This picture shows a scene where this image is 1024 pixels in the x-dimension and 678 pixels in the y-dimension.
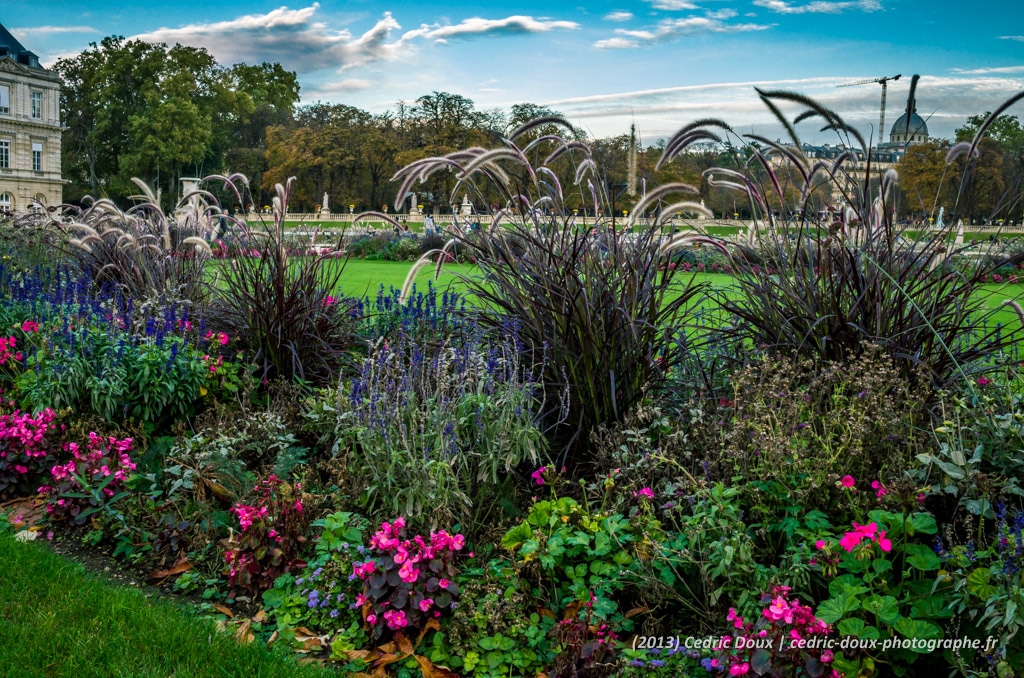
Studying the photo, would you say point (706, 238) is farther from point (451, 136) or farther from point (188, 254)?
point (451, 136)

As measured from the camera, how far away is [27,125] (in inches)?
2501

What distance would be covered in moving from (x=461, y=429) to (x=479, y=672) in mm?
1114

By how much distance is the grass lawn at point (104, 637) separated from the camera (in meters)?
2.84

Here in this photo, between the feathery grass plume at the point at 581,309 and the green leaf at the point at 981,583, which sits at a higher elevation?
the feathery grass plume at the point at 581,309

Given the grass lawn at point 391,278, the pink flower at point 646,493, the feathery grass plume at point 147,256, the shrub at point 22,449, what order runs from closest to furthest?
1. the pink flower at point 646,493
2. the shrub at point 22,449
3. the feathery grass plume at point 147,256
4. the grass lawn at point 391,278

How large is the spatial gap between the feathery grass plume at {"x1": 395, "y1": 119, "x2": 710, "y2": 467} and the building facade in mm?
68838

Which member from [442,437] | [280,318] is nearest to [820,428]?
[442,437]

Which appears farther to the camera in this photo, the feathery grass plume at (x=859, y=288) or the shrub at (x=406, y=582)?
the feathery grass plume at (x=859, y=288)

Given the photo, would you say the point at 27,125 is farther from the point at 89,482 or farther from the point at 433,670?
the point at 433,670

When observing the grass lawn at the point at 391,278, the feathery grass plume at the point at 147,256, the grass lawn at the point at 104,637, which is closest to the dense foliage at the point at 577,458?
the grass lawn at the point at 104,637

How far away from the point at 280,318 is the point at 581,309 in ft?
7.11

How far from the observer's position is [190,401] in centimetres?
477

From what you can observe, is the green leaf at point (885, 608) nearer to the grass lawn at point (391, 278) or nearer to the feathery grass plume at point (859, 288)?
the feathery grass plume at point (859, 288)

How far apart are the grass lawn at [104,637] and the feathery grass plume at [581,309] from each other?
1648mm
